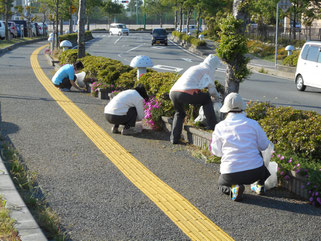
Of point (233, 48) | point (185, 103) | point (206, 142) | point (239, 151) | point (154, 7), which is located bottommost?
point (206, 142)

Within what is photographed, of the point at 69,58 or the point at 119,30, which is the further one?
the point at 119,30

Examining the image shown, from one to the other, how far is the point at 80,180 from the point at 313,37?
32.7 metres

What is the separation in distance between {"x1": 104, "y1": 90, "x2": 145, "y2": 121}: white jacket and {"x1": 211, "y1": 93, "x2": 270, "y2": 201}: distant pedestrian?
3.07 m

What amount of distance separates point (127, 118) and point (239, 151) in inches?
134

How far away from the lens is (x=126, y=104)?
8.21m

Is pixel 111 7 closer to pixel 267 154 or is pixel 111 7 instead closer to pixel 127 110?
pixel 127 110

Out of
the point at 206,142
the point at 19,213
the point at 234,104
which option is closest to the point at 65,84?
the point at 206,142

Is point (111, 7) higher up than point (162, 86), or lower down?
higher up

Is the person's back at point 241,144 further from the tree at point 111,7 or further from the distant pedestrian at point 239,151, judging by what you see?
the tree at point 111,7

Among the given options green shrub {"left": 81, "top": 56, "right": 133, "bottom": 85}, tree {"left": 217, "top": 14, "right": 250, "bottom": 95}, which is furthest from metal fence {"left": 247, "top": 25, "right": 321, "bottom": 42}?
tree {"left": 217, "top": 14, "right": 250, "bottom": 95}

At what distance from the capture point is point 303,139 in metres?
5.90

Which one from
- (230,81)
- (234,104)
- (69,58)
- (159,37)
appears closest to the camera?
(234,104)

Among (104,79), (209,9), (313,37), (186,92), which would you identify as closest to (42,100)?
(104,79)

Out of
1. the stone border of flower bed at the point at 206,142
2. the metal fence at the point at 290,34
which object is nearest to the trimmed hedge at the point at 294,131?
the stone border of flower bed at the point at 206,142
